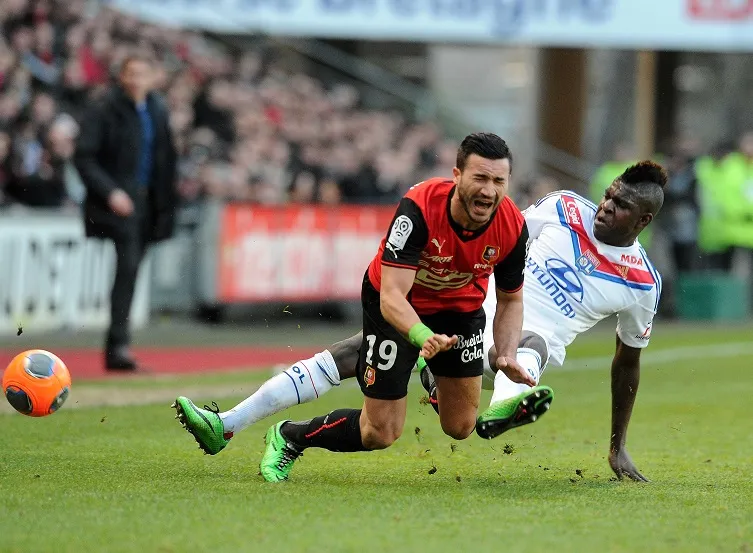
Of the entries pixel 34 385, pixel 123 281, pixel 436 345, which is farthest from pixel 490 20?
pixel 436 345

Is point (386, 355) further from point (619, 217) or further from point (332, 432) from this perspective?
point (619, 217)

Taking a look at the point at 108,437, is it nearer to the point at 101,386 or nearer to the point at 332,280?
the point at 101,386

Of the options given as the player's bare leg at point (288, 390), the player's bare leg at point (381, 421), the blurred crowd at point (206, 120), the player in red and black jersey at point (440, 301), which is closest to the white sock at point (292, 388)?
the player's bare leg at point (288, 390)

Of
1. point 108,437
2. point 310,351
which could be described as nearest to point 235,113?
point 310,351

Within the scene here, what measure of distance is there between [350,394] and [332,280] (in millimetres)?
6796

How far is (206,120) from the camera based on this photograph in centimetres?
1956

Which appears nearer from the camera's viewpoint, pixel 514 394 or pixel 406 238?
pixel 406 238

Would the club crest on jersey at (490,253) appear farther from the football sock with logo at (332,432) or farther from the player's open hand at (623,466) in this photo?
the player's open hand at (623,466)

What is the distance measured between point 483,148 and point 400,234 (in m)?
0.56

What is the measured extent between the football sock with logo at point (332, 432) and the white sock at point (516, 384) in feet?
2.39

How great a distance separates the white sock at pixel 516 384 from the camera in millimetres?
6961

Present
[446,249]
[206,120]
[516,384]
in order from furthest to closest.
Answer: [206,120] < [516,384] < [446,249]

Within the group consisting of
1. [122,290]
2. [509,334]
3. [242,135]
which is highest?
[509,334]

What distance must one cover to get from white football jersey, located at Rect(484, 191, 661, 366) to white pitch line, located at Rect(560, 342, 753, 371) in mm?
6036
